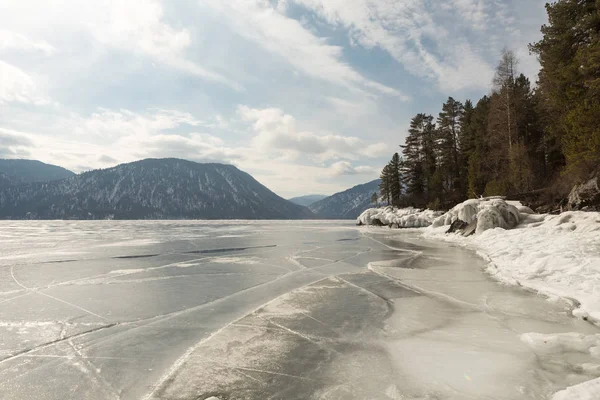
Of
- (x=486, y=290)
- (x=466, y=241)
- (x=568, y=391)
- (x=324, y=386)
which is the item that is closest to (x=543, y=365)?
(x=568, y=391)

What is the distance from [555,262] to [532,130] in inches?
1420

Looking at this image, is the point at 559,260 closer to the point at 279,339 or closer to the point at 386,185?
the point at 279,339

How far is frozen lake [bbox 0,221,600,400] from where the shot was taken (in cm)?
343

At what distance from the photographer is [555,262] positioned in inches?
342

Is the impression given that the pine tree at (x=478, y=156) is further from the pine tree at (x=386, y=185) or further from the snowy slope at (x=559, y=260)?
the pine tree at (x=386, y=185)

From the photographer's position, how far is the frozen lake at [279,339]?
11.3 feet

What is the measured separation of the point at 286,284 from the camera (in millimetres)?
9172

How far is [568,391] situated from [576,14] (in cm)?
2698

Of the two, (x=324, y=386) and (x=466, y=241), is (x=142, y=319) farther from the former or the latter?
(x=466, y=241)

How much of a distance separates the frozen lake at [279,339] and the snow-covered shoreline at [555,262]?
32 centimetres

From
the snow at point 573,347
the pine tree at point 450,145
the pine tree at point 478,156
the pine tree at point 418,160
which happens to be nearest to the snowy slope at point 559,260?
the snow at point 573,347

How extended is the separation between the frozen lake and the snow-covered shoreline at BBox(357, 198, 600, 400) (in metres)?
Result: 0.32

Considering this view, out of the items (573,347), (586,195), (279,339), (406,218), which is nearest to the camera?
(573,347)

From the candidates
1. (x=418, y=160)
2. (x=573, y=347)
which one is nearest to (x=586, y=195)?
(x=573, y=347)
